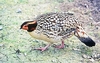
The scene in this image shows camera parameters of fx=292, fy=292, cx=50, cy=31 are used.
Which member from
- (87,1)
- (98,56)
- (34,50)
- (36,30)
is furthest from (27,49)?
(87,1)

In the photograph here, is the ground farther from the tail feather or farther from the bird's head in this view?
the bird's head

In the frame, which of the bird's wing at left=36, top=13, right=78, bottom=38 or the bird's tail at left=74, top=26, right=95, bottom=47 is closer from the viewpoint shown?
the bird's wing at left=36, top=13, right=78, bottom=38

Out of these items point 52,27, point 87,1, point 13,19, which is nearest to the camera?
point 52,27

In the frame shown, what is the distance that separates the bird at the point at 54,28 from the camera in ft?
16.7

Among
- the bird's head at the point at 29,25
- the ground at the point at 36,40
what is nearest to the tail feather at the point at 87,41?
the ground at the point at 36,40

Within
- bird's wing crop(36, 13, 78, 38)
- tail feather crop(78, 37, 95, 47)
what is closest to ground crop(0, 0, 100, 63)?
tail feather crop(78, 37, 95, 47)

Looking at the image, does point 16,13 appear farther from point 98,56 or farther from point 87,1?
point 98,56

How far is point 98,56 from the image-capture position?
528cm

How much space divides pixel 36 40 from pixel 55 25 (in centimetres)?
77

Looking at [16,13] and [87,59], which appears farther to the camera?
[16,13]

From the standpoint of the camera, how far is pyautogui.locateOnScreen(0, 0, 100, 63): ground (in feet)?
17.2

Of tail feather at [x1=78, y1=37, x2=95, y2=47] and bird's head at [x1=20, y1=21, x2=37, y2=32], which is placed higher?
bird's head at [x1=20, y1=21, x2=37, y2=32]

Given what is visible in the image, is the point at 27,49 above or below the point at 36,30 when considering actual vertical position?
below

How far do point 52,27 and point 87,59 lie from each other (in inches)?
33.5
